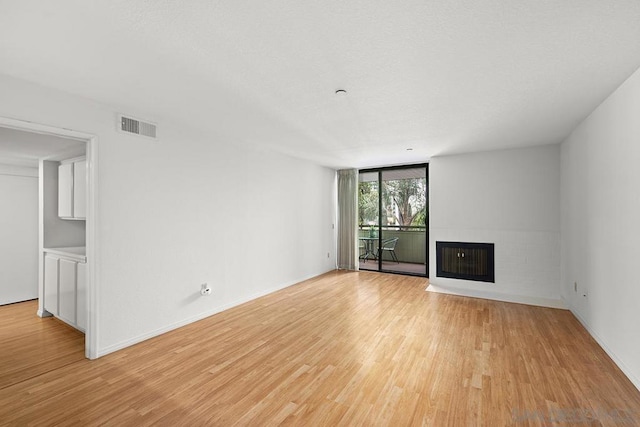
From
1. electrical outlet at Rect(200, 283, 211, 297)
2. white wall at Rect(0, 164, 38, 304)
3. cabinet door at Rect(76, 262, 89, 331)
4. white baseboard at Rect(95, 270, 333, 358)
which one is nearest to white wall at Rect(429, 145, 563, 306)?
white baseboard at Rect(95, 270, 333, 358)

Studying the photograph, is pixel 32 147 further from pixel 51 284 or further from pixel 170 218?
pixel 170 218

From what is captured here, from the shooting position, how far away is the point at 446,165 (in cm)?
529

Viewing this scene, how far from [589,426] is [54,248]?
581cm

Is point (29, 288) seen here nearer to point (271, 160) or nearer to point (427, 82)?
point (271, 160)

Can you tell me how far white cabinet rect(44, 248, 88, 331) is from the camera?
3.19 m

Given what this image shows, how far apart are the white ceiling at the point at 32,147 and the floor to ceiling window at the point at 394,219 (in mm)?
5303

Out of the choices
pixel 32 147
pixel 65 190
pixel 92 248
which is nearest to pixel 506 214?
pixel 92 248

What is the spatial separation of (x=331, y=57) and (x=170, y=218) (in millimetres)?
2575

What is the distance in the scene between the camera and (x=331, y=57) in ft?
6.43

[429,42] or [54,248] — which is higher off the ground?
[429,42]

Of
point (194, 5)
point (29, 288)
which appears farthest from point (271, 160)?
point (29, 288)

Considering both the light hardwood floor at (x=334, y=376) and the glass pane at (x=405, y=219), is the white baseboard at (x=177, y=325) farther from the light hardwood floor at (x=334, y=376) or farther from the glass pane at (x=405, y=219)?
the glass pane at (x=405, y=219)

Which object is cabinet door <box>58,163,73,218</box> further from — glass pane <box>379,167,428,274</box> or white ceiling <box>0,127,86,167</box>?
glass pane <box>379,167,428,274</box>

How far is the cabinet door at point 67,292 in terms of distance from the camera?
10.8 feet
